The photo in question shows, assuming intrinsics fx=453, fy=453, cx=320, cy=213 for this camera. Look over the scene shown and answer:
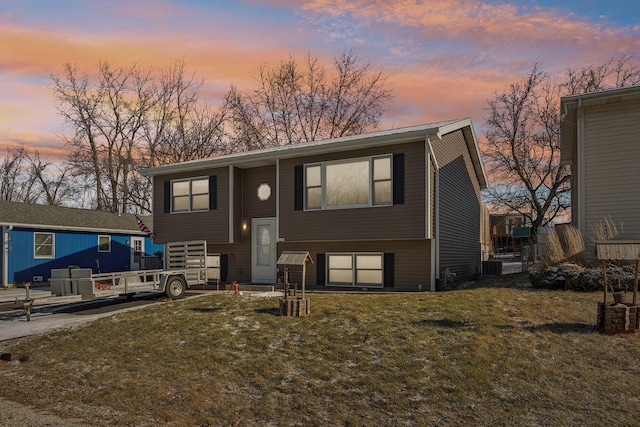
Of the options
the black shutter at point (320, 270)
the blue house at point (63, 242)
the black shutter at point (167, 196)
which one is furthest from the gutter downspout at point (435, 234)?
the blue house at point (63, 242)

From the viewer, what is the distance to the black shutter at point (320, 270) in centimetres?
1700

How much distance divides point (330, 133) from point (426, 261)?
83.4 feet

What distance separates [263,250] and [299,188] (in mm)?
3310

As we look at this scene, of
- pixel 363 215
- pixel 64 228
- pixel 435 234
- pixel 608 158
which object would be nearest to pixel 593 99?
pixel 608 158

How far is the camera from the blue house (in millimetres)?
24003

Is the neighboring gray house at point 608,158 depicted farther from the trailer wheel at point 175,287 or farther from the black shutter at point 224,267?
the black shutter at point 224,267

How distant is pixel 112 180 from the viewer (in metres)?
40.5

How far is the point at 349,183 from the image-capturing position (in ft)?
53.0

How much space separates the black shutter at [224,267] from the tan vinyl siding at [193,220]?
3.28 feet

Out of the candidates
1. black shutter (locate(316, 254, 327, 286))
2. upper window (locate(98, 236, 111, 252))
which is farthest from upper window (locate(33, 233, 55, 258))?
black shutter (locate(316, 254, 327, 286))

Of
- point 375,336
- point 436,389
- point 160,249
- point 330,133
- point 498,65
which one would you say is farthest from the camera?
point 330,133

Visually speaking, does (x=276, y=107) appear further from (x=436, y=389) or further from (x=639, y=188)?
(x=436, y=389)

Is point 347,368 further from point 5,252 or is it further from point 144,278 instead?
point 5,252

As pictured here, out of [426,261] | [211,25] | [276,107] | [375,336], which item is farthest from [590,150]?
[276,107]
